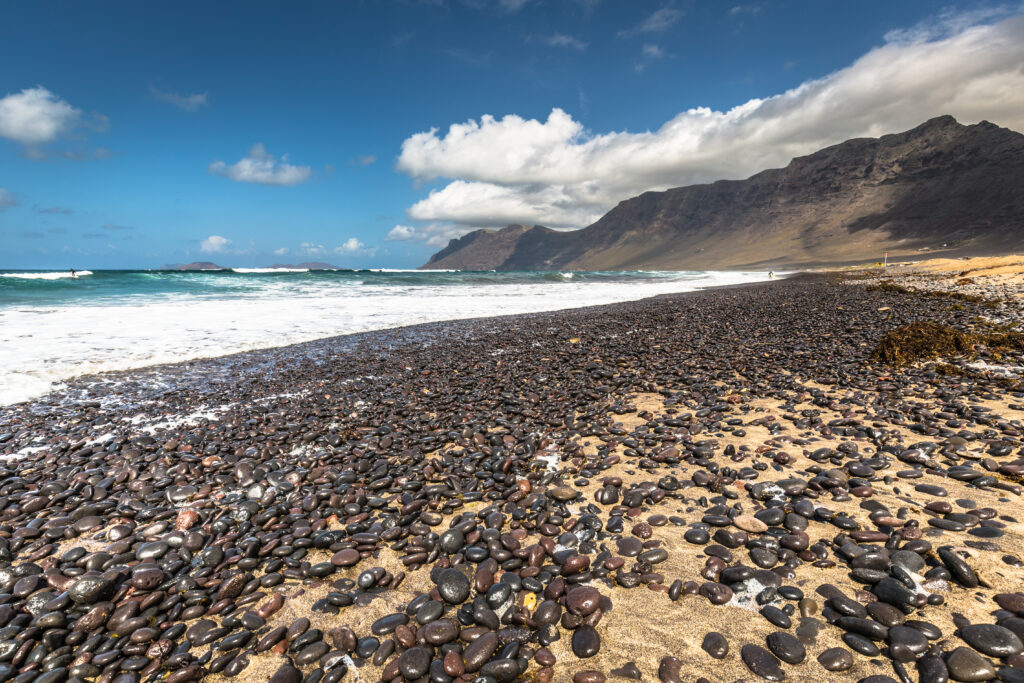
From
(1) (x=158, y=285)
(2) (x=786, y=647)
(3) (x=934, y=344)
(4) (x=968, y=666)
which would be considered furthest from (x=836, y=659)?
(1) (x=158, y=285)

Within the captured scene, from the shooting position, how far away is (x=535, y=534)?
3.94 meters

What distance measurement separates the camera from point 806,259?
7584 inches

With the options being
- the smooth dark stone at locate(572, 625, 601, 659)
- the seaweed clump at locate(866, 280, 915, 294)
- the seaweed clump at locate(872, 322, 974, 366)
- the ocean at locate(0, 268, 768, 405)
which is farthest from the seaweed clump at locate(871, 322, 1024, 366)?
the ocean at locate(0, 268, 768, 405)

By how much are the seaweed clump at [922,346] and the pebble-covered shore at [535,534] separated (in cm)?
43

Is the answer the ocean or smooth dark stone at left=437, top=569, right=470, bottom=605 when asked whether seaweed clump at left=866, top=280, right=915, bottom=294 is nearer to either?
the ocean

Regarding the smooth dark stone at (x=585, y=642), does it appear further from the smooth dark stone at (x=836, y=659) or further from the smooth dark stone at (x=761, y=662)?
the smooth dark stone at (x=836, y=659)

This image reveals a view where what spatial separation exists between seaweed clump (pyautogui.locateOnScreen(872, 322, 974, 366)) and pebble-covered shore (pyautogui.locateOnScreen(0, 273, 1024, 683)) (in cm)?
43

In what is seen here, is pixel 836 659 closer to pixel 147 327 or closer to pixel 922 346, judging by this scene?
pixel 922 346

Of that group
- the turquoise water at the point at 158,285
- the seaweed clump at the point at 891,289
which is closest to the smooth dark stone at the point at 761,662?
the seaweed clump at the point at 891,289

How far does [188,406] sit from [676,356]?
10407 mm

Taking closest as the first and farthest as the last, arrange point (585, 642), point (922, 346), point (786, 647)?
1. point (786, 647)
2. point (585, 642)
3. point (922, 346)

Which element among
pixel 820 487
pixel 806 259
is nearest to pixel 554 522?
pixel 820 487

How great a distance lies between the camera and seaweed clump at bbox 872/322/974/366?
8250 mm

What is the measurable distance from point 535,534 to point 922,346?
9.36m
